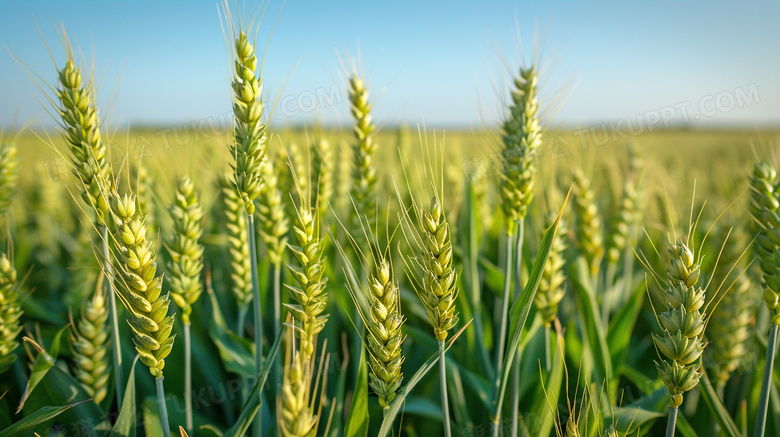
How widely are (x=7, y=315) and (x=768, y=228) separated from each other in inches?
119

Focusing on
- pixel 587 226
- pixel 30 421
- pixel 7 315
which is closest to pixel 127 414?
pixel 30 421

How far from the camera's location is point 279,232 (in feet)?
6.13

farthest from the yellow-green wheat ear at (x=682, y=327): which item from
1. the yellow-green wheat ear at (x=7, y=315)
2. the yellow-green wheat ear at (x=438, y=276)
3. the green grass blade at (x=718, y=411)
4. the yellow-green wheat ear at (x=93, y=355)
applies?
the yellow-green wheat ear at (x=7, y=315)

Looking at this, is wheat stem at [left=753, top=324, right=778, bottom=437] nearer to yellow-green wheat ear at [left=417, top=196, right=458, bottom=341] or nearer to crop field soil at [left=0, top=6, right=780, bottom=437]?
crop field soil at [left=0, top=6, right=780, bottom=437]

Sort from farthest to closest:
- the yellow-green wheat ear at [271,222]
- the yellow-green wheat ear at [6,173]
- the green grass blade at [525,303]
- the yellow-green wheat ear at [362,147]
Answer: the yellow-green wheat ear at [6,173] < the yellow-green wheat ear at [362,147] < the yellow-green wheat ear at [271,222] < the green grass blade at [525,303]

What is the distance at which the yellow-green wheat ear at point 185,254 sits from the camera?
5.01 ft

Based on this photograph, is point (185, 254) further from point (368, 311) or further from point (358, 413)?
point (358, 413)

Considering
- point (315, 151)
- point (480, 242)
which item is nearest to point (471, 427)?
point (480, 242)

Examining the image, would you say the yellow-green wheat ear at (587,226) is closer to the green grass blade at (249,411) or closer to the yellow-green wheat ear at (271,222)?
the yellow-green wheat ear at (271,222)

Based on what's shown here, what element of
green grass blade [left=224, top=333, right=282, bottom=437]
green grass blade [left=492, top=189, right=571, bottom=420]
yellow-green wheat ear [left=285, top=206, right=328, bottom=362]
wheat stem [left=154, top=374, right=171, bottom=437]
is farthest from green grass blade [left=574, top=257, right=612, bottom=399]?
wheat stem [left=154, top=374, right=171, bottom=437]

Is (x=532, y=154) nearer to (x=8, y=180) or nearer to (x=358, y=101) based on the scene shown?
(x=358, y=101)

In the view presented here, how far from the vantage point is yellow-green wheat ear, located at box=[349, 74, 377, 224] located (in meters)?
1.97

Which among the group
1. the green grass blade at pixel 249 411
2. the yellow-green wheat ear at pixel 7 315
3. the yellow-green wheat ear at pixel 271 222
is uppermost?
the yellow-green wheat ear at pixel 271 222

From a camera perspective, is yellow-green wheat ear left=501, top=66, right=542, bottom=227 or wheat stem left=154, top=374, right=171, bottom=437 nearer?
wheat stem left=154, top=374, right=171, bottom=437
